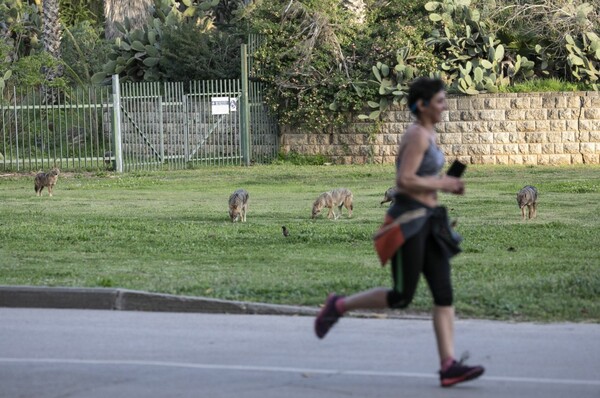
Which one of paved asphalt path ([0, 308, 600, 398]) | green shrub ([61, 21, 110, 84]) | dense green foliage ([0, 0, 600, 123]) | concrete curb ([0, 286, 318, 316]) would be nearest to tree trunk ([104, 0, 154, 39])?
green shrub ([61, 21, 110, 84])

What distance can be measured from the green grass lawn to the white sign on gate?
5475mm

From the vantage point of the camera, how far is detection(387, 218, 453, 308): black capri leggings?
7980 mm

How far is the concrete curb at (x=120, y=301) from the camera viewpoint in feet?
37.5

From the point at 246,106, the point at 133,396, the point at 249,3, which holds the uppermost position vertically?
the point at 249,3

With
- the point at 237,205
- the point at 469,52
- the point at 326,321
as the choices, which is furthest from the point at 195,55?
the point at 326,321

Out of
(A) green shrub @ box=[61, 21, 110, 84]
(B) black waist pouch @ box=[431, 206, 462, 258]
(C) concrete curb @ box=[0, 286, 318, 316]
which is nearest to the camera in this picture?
(B) black waist pouch @ box=[431, 206, 462, 258]

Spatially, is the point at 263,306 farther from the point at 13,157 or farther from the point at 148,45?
the point at 148,45

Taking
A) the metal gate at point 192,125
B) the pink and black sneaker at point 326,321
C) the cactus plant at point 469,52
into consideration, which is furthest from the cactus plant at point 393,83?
the pink and black sneaker at point 326,321

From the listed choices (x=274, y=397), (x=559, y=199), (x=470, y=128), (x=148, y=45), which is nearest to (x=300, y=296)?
(x=274, y=397)

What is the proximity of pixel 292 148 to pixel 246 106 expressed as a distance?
1.87 meters

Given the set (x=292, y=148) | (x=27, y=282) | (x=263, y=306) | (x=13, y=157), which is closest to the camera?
(x=263, y=306)

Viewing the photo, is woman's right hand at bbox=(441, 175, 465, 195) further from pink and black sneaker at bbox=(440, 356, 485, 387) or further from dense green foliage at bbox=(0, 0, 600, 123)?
dense green foliage at bbox=(0, 0, 600, 123)

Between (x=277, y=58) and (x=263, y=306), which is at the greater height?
(x=277, y=58)

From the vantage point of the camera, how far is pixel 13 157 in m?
32.8
